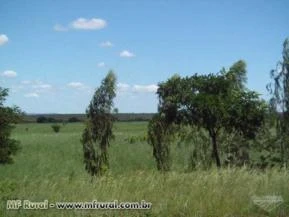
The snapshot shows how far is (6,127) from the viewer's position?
21.6m

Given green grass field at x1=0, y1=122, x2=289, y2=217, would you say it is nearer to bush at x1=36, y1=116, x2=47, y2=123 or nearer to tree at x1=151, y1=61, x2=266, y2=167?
tree at x1=151, y1=61, x2=266, y2=167

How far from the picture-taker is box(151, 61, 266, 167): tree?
15.2 metres

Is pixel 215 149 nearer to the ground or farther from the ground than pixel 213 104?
nearer to the ground

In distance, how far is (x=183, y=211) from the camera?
27.0ft

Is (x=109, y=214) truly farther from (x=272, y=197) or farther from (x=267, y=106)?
(x=267, y=106)

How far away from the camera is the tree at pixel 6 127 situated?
70.1ft

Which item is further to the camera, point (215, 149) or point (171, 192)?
point (215, 149)

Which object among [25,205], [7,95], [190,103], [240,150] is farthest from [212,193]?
[7,95]

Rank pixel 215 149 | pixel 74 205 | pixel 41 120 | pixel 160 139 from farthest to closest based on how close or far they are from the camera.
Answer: pixel 41 120, pixel 215 149, pixel 160 139, pixel 74 205

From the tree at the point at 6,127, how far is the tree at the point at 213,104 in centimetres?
818

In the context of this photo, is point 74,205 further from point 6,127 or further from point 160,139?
point 6,127

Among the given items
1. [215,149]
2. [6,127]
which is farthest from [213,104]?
[6,127]

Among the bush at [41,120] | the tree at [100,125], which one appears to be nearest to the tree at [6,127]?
the tree at [100,125]

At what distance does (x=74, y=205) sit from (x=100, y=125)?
6799mm
